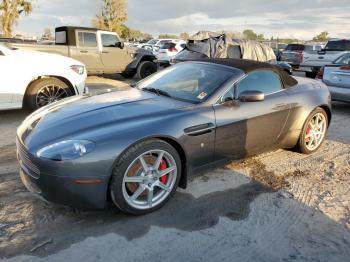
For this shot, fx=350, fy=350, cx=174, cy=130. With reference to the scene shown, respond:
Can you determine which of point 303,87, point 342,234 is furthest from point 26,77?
point 342,234

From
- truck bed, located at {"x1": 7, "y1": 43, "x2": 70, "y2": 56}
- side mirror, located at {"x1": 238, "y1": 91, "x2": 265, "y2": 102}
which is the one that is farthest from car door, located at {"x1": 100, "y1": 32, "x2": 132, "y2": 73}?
side mirror, located at {"x1": 238, "y1": 91, "x2": 265, "y2": 102}

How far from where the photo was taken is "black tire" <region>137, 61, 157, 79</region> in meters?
13.1

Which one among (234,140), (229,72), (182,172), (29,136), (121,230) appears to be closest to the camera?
(121,230)

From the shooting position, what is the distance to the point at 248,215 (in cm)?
348

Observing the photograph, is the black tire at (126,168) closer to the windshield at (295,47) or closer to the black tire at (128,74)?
the black tire at (128,74)

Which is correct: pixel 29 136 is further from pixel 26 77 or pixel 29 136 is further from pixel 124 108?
pixel 26 77

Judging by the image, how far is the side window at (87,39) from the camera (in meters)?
11.5

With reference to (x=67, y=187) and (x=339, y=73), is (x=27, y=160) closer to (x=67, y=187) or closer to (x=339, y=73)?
(x=67, y=187)

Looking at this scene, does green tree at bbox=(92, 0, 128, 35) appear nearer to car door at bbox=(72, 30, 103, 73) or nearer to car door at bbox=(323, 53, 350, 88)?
car door at bbox=(72, 30, 103, 73)

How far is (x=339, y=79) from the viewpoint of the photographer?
322 inches

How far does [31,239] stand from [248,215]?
78.9 inches

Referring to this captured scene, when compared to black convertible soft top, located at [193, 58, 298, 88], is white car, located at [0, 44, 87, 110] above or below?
below

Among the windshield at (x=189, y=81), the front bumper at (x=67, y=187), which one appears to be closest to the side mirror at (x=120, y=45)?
the windshield at (x=189, y=81)

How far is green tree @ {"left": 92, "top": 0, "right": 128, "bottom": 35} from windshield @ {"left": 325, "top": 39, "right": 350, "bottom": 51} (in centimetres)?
3276
